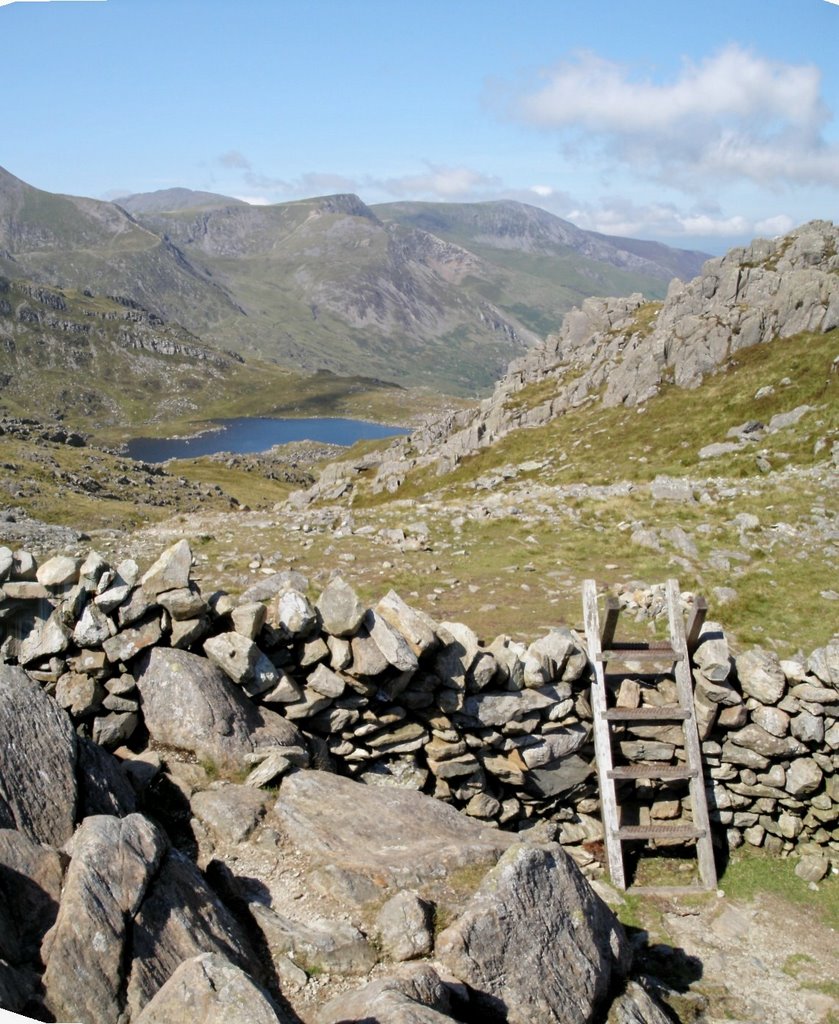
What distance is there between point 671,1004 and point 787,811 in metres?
6.28

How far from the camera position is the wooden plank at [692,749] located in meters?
13.8

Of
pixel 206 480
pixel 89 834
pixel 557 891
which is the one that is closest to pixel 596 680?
pixel 557 891

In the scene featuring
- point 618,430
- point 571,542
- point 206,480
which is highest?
point 618,430

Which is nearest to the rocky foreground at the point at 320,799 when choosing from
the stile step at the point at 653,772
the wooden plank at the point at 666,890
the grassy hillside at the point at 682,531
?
the stile step at the point at 653,772

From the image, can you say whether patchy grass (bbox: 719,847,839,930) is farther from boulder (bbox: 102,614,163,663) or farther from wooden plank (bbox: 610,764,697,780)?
boulder (bbox: 102,614,163,663)

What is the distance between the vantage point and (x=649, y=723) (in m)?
14.9

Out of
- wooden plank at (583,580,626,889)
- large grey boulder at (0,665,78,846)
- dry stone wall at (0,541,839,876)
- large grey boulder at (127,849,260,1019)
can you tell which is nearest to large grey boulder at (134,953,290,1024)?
large grey boulder at (127,849,260,1019)

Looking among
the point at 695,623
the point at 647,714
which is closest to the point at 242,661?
the point at 647,714

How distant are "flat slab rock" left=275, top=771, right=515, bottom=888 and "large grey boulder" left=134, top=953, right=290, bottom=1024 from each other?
3.41m

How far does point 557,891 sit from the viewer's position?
354 inches

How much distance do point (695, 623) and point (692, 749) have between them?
2.47 meters

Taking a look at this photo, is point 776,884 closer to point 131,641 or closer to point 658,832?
point 658,832

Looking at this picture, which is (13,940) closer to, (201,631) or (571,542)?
(201,631)

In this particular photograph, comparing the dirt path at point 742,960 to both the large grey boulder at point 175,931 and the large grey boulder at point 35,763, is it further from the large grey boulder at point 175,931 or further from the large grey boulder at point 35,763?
the large grey boulder at point 35,763
